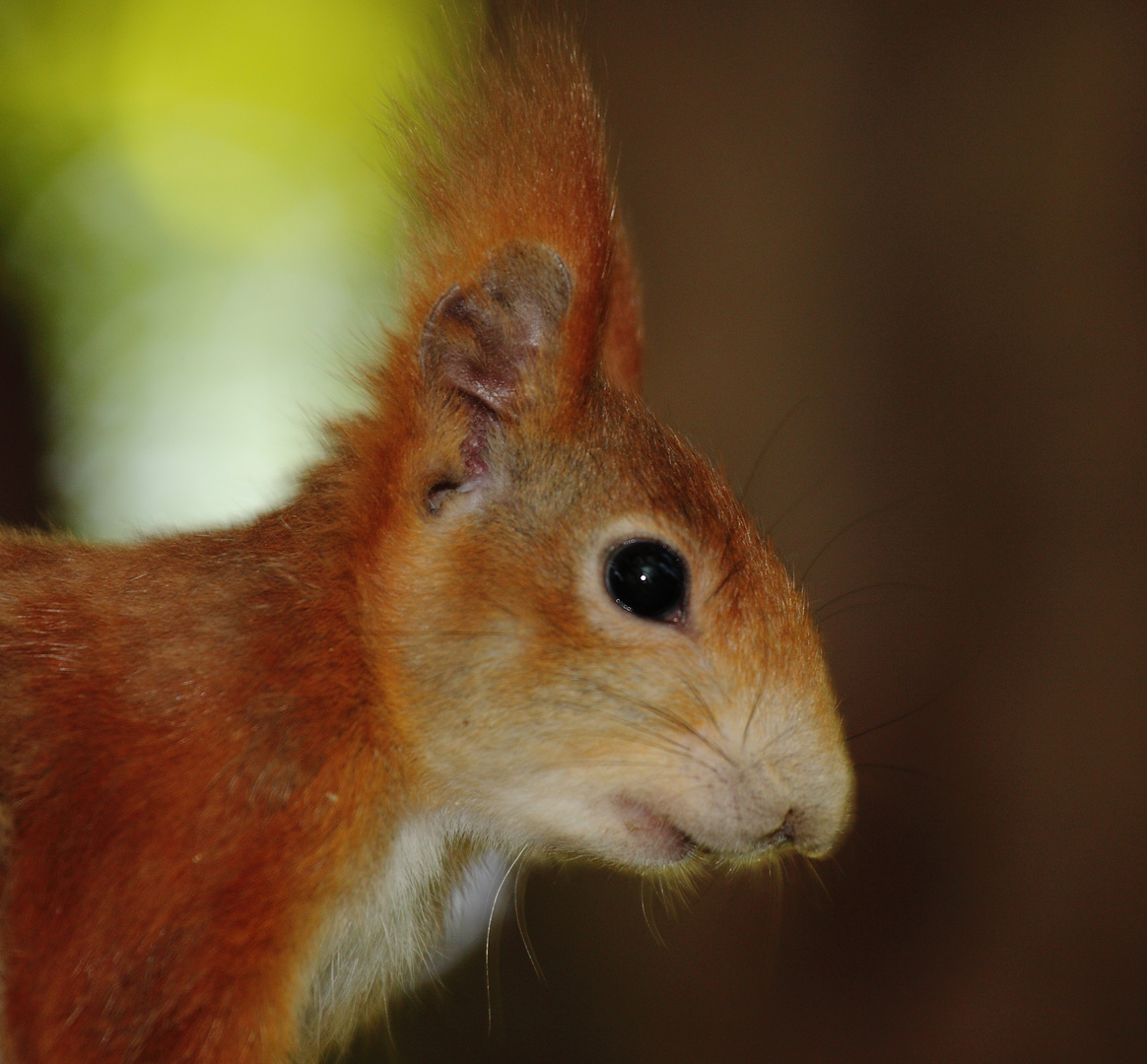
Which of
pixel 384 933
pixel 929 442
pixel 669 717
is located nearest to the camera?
pixel 669 717

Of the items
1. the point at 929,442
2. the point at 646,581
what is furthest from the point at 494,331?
the point at 929,442

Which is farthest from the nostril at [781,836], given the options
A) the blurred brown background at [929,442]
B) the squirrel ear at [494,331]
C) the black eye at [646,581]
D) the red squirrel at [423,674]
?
the blurred brown background at [929,442]

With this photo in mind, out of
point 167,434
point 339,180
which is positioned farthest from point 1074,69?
point 167,434

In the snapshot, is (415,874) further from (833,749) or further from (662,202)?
(662,202)

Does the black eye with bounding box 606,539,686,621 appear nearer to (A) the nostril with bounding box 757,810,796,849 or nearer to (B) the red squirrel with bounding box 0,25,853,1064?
(B) the red squirrel with bounding box 0,25,853,1064

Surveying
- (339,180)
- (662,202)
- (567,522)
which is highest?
(339,180)

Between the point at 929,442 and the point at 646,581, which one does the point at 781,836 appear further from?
the point at 929,442

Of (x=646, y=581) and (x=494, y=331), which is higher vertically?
(x=494, y=331)
